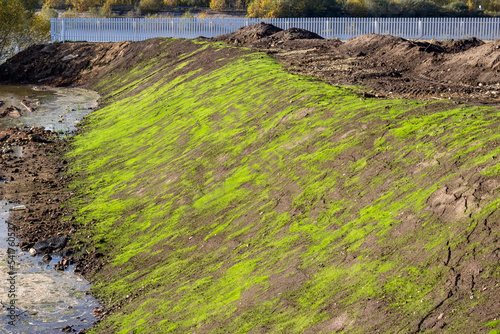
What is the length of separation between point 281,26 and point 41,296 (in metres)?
31.4

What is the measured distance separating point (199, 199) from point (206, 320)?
4.76 m

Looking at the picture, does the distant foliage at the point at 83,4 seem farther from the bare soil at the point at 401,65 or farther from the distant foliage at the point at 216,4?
the bare soil at the point at 401,65

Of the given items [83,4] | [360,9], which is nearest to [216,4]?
[83,4]

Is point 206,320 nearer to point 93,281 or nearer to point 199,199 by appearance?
point 93,281

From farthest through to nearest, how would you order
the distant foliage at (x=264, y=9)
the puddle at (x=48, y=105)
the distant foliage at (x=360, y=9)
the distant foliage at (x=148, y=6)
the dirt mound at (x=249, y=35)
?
1. the distant foliage at (x=148, y=6)
2. the distant foliage at (x=360, y=9)
3. the distant foliage at (x=264, y=9)
4. the dirt mound at (x=249, y=35)
5. the puddle at (x=48, y=105)

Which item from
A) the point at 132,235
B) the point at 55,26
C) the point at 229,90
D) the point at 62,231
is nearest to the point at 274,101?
the point at 229,90

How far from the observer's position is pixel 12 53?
43.4 metres

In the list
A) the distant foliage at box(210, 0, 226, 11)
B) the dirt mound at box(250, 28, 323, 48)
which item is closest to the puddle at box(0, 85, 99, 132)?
the dirt mound at box(250, 28, 323, 48)

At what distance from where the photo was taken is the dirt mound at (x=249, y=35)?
29.9m

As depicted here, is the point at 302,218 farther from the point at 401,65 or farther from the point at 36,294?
the point at 401,65

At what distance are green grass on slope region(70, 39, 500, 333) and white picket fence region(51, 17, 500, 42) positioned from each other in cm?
2151

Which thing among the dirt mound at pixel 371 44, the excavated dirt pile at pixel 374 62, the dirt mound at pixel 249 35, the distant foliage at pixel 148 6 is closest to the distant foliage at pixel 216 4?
the distant foliage at pixel 148 6

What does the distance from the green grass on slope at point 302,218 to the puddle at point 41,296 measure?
Result: 18.4 inches

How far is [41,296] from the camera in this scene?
33.8 ft
